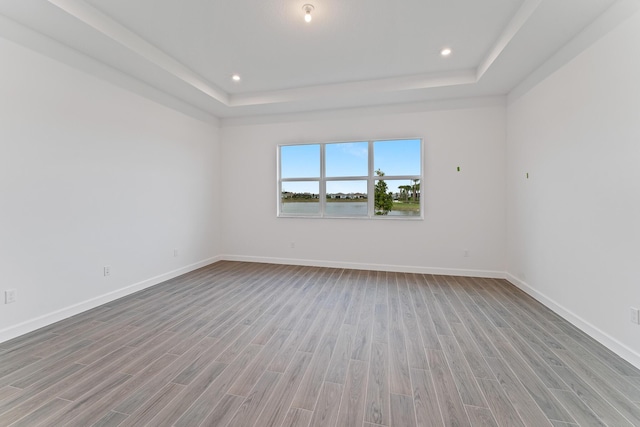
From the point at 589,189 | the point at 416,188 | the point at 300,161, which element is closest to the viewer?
the point at 589,189

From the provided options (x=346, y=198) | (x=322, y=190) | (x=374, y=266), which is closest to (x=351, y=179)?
(x=346, y=198)

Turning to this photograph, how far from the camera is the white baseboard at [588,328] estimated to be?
2094 mm

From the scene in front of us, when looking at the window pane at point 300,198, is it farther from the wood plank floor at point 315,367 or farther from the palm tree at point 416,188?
the wood plank floor at point 315,367

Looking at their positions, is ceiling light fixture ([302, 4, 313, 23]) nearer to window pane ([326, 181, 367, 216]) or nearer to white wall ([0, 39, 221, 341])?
white wall ([0, 39, 221, 341])

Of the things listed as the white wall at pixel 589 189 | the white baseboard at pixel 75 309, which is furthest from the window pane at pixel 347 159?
the white baseboard at pixel 75 309

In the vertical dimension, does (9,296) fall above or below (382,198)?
below

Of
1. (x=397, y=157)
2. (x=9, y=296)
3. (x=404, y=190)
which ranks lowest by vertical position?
(x=9, y=296)

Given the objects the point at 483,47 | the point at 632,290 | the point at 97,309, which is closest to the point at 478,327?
the point at 632,290

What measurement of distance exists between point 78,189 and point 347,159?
3.89 m

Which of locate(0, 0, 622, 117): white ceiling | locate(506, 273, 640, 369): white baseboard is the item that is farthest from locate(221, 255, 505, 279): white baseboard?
locate(0, 0, 622, 117): white ceiling

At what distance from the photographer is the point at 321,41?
3.16 m

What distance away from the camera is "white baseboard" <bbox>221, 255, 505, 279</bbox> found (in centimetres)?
441

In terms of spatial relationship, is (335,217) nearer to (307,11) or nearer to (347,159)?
(347,159)

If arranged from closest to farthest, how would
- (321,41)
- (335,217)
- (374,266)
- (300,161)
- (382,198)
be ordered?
(321,41), (374,266), (382,198), (335,217), (300,161)
